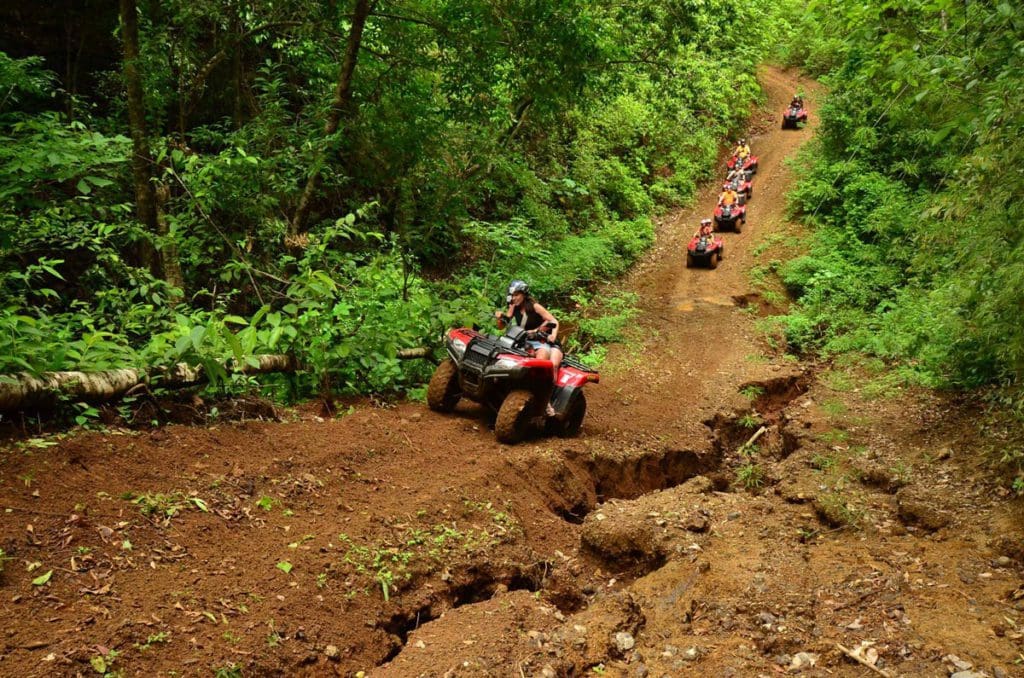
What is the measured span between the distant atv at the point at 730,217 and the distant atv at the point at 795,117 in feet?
42.7

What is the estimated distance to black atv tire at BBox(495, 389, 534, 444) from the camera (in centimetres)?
732

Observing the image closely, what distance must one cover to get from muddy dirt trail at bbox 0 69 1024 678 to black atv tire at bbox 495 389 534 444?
0.82 ft

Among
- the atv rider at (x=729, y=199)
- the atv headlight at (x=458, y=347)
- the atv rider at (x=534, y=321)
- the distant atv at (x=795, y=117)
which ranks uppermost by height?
the distant atv at (x=795, y=117)

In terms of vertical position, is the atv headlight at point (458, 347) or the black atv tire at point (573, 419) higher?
the atv headlight at point (458, 347)

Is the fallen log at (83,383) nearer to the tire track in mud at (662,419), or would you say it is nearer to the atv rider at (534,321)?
the tire track in mud at (662,419)

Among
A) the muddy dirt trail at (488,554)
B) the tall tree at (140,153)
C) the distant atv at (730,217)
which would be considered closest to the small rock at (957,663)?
the muddy dirt trail at (488,554)

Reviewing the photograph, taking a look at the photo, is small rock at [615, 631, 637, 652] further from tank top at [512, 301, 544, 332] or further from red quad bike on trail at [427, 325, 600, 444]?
tank top at [512, 301, 544, 332]

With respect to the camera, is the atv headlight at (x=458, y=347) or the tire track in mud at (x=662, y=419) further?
the atv headlight at (x=458, y=347)

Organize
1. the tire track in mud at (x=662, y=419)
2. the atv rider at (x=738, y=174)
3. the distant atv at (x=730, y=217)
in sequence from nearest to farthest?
the tire track in mud at (x=662, y=419)
the distant atv at (x=730, y=217)
the atv rider at (x=738, y=174)

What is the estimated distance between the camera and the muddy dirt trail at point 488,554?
12.6 feet

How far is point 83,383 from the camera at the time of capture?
16.8 feet

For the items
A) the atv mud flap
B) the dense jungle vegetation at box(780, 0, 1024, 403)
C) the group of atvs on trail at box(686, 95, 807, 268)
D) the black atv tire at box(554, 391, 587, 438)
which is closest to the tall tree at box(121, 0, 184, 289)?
the atv mud flap

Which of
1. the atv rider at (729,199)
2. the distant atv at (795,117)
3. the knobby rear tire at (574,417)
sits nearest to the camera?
the knobby rear tire at (574,417)

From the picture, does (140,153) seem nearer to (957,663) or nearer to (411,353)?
(411,353)
